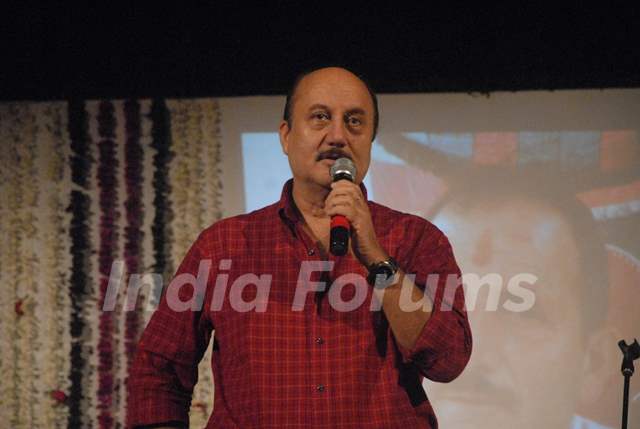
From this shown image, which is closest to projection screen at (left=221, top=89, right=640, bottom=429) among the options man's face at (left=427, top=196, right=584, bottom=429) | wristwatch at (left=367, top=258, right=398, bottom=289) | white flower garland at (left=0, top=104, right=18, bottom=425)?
man's face at (left=427, top=196, right=584, bottom=429)

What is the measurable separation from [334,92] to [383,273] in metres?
0.51

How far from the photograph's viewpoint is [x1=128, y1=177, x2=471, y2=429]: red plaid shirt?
149cm

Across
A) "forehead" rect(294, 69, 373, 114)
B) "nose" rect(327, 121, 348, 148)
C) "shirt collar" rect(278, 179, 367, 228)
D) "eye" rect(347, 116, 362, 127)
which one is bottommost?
"shirt collar" rect(278, 179, 367, 228)

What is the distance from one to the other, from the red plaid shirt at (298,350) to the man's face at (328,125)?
0.19m

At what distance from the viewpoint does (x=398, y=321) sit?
1.44 m

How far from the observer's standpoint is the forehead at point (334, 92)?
1666mm

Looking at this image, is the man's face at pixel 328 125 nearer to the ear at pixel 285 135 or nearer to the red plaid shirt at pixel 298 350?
the ear at pixel 285 135

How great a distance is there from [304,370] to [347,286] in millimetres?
226

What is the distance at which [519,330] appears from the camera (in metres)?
2.94

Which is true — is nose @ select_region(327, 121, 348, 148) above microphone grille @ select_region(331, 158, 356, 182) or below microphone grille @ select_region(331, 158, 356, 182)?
above

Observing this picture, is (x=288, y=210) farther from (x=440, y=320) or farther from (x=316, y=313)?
(x=440, y=320)

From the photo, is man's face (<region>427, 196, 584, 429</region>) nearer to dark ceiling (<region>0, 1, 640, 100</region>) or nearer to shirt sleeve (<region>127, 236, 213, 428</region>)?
dark ceiling (<region>0, 1, 640, 100</region>)

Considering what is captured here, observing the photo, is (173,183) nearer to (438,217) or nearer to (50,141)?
(50,141)

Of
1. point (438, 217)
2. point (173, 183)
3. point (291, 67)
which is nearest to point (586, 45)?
point (438, 217)
